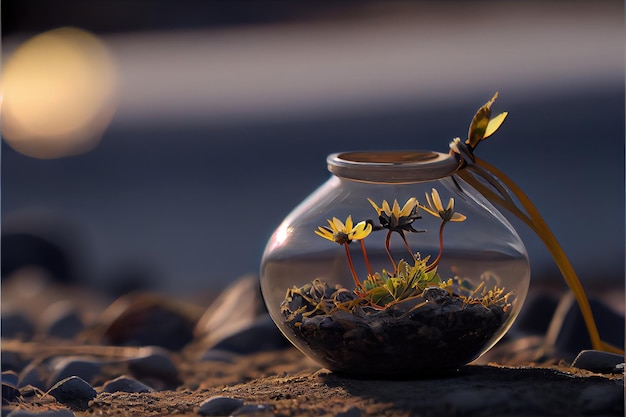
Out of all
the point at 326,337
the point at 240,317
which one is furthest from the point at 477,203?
the point at 240,317

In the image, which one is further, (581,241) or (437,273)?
(581,241)

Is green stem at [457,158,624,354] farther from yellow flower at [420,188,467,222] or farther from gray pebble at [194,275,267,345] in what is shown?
gray pebble at [194,275,267,345]

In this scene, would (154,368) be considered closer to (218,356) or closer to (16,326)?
(218,356)

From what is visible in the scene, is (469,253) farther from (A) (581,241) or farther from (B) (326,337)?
(A) (581,241)

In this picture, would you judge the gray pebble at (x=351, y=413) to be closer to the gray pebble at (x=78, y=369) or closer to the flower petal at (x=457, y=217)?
the flower petal at (x=457, y=217)

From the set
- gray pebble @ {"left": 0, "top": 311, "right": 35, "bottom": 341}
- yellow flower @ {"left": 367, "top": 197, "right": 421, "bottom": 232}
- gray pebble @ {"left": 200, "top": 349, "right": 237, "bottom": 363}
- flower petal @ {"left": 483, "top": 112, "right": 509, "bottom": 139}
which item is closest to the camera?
yellow flower @ {"left": 367, "top": 197, "right": 421, "bottom": 232}

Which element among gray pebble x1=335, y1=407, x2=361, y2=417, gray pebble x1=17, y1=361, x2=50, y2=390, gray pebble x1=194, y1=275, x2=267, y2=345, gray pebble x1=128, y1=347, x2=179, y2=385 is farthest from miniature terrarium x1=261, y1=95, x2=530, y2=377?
gray pebble x1=194, y1=275, x2=267, y2=345

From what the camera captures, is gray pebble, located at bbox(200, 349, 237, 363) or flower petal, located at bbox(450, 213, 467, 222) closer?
flower petal, located at bbox(450, 213, 467, 222)
